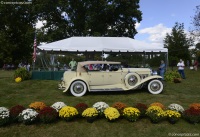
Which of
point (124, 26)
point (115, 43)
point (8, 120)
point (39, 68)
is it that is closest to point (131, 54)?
point (115, 43)

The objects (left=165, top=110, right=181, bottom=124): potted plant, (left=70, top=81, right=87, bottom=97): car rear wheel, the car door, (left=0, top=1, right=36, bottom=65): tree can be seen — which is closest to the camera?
(left=165, top=110, right=181, bottom=124): potted plant

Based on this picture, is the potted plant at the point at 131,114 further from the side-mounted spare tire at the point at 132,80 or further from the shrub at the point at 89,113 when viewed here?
the side-mounted spare tire at the point at 132,80

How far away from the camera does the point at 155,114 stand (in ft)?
27.7

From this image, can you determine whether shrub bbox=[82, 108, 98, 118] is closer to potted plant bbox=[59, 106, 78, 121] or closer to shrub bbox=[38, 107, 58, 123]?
potted plant bbox=[59, 106, 78, 121]

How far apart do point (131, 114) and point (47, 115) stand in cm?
271

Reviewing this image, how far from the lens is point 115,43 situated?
18172mm

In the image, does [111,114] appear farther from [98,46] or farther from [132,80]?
[98,46]

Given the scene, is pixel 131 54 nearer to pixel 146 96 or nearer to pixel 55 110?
pixel 146 96

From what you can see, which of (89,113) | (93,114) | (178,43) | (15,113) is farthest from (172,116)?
(178,43)

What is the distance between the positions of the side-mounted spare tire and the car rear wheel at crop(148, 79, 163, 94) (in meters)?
0.67

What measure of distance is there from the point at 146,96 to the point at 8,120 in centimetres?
631

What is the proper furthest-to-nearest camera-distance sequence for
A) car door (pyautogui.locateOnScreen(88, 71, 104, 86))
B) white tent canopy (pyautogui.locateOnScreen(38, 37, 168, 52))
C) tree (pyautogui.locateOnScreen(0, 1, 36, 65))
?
tree (pyautogui.locateOnScreen(0, 1, 36, 65))
white tent canopy (pyautogui.locateOnScreen(38, 37, 168, 52))
car door (pyautogui.locateOnScreen(88, 71, 104, 86))

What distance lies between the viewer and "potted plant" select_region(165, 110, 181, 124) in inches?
332

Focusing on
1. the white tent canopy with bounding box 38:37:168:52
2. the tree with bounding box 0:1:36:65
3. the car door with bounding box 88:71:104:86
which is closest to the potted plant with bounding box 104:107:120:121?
the car door with bounding box 88:71:104:86
